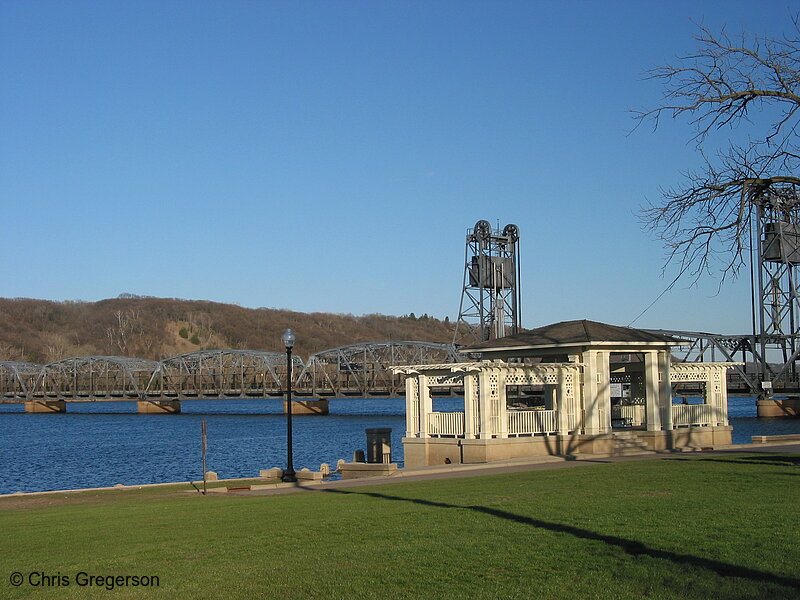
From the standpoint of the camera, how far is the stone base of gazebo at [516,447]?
30234 mm

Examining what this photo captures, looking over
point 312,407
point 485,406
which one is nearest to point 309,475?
point 485,406

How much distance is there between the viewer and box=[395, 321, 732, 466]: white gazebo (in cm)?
3059

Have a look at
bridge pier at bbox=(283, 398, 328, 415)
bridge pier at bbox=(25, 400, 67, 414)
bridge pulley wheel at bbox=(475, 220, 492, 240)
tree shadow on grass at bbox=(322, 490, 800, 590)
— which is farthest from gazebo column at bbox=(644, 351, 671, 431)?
bridge pier at bbox=(25, 400, 67, 414)

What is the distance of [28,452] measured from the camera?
69000 mm

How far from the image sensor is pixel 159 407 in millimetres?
167125

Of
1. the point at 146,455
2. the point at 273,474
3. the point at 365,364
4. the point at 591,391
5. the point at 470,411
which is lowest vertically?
the point at 146,455

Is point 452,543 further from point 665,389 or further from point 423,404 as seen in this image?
point 665,389

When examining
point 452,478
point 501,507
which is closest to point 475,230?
point 452,478

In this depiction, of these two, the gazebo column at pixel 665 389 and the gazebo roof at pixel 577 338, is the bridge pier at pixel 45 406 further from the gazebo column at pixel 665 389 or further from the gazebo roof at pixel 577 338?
the gazebo column at pixel 665 389

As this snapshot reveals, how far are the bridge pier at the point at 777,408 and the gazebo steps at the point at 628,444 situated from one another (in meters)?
84.1

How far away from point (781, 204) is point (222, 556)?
13.8 meters

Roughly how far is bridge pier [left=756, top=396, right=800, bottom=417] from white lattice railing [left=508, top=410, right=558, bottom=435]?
283 ft

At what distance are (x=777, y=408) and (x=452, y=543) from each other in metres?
107

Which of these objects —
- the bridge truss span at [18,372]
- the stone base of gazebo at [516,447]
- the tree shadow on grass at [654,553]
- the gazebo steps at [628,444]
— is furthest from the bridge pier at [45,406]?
the tree shadow on grass at [654,553]
